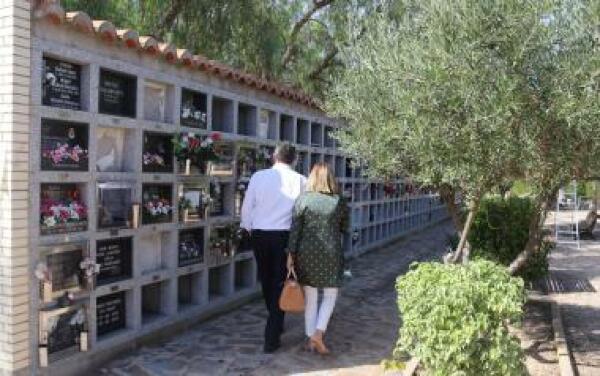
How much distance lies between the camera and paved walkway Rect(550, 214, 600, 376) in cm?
521

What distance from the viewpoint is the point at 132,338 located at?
194 inches

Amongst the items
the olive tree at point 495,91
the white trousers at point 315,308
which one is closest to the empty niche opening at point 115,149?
the white trousers at point 315,308

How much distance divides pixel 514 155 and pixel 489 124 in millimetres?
344

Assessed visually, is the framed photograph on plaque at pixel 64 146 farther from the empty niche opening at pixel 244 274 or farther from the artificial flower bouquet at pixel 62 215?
the empty niche opening at pixel 244 274

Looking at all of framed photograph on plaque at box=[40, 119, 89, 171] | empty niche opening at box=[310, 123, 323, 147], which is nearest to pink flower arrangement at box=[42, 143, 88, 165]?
framed photograph on plaque at box=[40, 119, 89, 171]

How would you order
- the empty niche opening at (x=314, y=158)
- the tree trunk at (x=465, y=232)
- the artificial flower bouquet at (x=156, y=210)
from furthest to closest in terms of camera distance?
the empty niche opening at (x=314, y=158)
the artificial flower bouquet at (x=156, y=210)
the tree trunk at (x=465, y=232)

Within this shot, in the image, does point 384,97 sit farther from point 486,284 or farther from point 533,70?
point 486,284

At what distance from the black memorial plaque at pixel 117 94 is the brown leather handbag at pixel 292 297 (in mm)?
1829

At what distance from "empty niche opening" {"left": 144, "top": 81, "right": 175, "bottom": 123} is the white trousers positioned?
190 cm

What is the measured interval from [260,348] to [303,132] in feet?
12.1

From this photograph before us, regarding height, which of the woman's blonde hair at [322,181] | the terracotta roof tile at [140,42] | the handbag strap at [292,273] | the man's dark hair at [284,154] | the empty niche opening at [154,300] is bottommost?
the empty niche opening at [154,300]

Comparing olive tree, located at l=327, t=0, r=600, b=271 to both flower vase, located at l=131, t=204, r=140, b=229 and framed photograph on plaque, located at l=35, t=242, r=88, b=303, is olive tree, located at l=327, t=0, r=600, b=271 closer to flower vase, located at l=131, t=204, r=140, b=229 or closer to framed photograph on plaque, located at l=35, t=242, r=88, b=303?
flower vase, located at l=131, t=204, r=140, b=229

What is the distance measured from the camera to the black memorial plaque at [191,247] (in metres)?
5.54

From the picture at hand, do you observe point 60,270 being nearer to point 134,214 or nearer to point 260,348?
point 134,214
